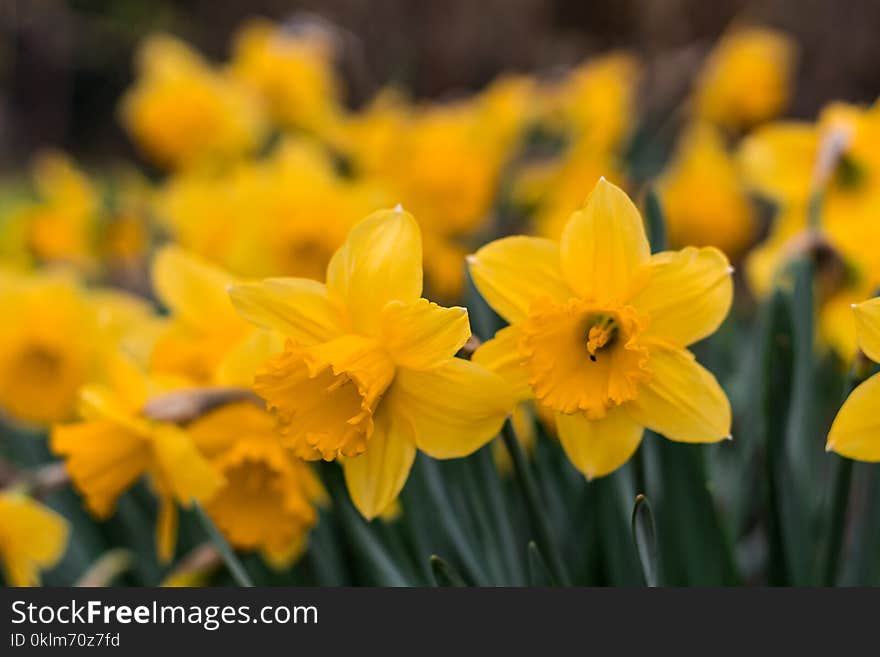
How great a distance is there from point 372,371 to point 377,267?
94mm

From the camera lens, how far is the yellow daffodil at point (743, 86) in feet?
8.73

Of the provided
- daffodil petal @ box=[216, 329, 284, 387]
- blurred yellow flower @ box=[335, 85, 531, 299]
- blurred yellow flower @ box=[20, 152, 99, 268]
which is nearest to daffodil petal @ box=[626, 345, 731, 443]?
daffodil petal @ box=[216, 329, 284, 387]

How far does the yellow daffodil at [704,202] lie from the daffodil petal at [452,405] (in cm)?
142

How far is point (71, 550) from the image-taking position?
1.65m

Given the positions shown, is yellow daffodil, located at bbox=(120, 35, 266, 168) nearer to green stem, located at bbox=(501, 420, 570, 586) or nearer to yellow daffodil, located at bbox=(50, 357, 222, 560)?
yellow daffodil, located at bbox=(50, 357, 222, 560)

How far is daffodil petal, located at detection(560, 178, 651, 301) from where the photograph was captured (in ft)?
2.81

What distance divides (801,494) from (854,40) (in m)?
4.23

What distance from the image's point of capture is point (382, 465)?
2.99ft

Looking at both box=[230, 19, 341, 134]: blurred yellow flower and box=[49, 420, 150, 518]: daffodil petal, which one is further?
box=[230, 19, 341, 134]: blurred yellow flower

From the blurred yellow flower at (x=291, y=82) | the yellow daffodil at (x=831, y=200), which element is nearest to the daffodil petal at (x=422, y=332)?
the yellow daffodil at (x=831, y=200)

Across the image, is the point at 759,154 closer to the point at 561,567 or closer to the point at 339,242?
the point at 339,242

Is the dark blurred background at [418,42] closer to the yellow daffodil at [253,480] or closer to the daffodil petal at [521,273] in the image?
the yellow daffodil at [253,480]

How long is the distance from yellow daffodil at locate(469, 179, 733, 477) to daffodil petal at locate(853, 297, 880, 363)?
11cm

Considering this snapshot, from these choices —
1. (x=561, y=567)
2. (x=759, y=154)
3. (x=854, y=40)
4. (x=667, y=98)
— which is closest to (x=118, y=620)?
(x=561, y=567)
